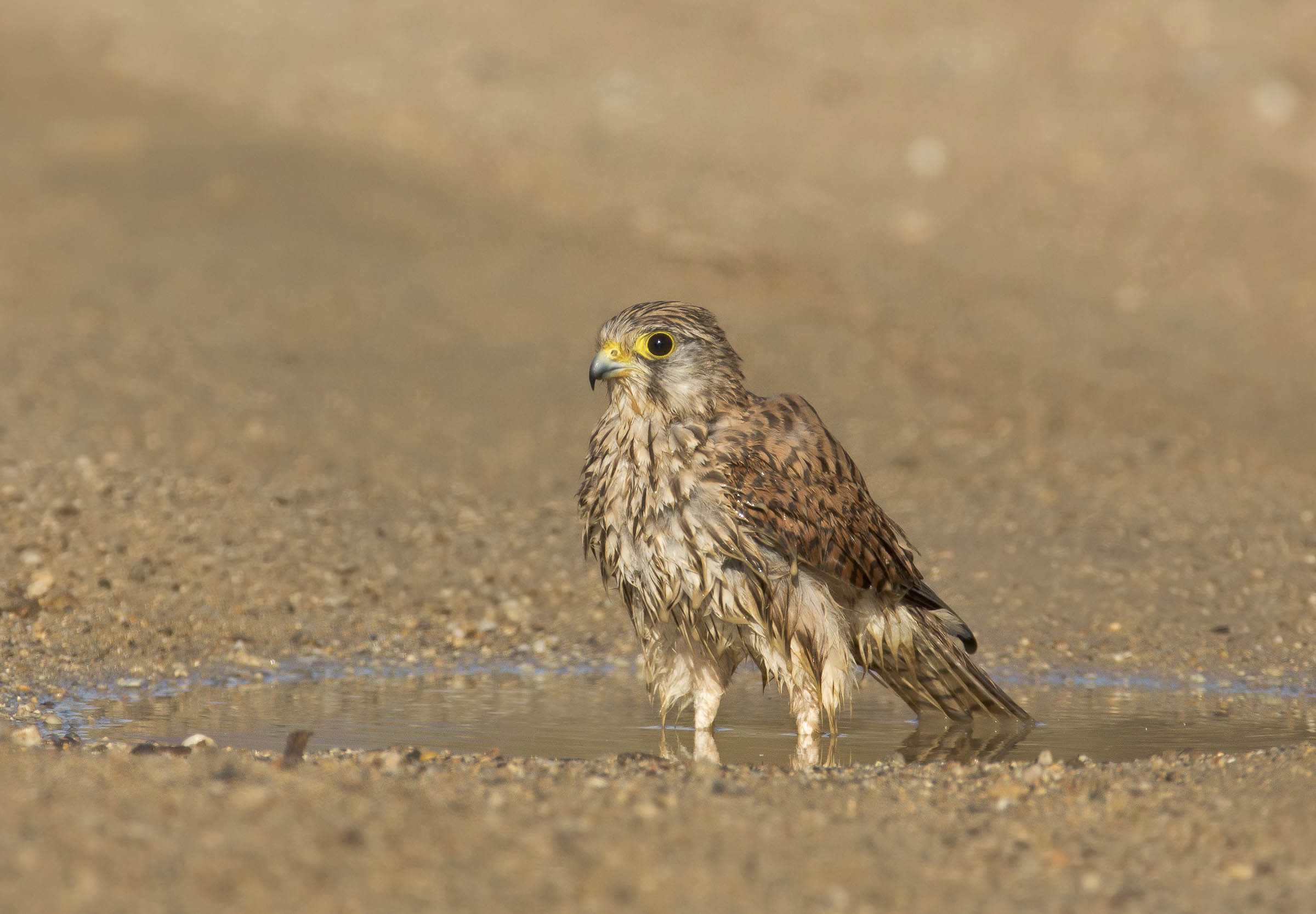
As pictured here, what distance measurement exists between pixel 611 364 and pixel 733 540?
2.81 feet

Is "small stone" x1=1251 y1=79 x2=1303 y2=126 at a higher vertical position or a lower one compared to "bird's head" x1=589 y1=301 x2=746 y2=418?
higher

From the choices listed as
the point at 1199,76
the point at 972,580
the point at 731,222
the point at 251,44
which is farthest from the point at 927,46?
the point at 972,580

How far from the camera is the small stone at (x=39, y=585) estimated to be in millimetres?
8664

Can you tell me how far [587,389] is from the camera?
566 inches

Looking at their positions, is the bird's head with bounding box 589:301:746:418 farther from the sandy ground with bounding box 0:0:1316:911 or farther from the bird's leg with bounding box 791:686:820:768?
the sandy ground with bounding box 0:0:1316:911

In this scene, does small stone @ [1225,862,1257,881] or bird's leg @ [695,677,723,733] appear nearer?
small stone @ [1225,862,1257,881]

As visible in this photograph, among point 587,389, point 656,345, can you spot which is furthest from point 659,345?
point 587,389

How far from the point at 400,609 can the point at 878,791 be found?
398 centimetres

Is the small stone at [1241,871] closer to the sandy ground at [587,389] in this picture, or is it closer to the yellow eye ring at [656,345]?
the sandy ground at [587,389]

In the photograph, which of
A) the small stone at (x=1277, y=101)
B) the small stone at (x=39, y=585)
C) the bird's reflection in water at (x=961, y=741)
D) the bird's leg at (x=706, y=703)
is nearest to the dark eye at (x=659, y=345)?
the bird's leg at (x=706, y=703)

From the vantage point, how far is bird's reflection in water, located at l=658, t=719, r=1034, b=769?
22.2ft

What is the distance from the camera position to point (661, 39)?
22.9 meters

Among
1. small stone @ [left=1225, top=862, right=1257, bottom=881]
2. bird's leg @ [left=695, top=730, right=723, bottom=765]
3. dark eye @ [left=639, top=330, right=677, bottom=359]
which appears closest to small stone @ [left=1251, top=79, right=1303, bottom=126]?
dark eye @ [left=639, top=330, right=677, bottom=359]

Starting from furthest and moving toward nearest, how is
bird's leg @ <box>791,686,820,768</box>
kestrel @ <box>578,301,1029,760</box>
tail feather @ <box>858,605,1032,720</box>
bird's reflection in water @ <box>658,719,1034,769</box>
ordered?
tail feather @ <box>858,605,1032,720</box>
bird's leg @ <box>791,686,820,768</box>
bird's reflection in water @ <box>658,719,1034,769</box>
kestrel @ <box>578,301,1029,760</box>
